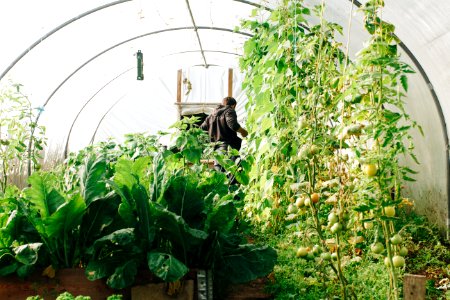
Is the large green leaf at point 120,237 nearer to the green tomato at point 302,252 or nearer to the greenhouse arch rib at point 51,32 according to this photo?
the green tomato at point 302,252

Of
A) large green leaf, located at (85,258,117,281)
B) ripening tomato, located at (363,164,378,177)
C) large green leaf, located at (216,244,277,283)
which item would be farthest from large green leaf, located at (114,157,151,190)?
ripening tomato, located at (363,164,378,177)

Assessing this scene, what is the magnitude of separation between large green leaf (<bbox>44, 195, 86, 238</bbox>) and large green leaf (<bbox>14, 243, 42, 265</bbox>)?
0.11m

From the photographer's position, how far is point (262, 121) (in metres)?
4.38

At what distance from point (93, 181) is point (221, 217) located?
0.77 meters

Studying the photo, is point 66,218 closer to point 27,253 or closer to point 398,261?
point 27,253

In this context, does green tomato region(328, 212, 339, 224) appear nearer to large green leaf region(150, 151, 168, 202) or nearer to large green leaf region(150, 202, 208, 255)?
large green leaf region(150, 202, 208, 255)

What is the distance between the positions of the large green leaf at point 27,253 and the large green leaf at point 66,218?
109 mm

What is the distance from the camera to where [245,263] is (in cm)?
322

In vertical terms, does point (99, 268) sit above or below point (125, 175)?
below

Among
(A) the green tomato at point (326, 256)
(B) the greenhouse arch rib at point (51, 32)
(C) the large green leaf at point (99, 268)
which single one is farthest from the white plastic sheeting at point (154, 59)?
(C) the large green leaf at point (99, 268)

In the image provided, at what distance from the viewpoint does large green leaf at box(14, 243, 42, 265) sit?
2.86m

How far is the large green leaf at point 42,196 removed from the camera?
3.04 meters

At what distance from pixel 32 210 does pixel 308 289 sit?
1.64 m

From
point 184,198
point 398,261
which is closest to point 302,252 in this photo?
point 398,261
